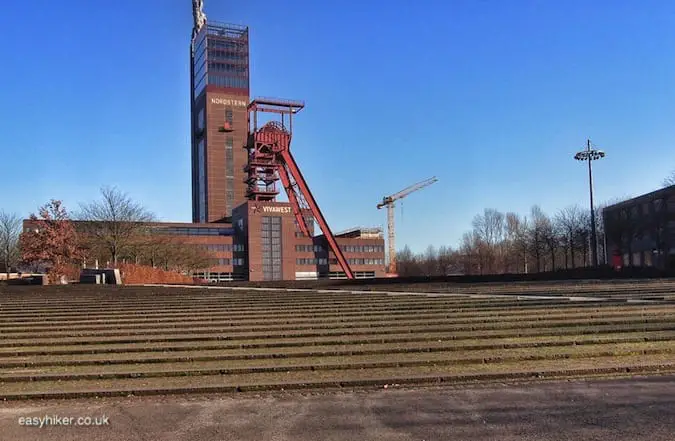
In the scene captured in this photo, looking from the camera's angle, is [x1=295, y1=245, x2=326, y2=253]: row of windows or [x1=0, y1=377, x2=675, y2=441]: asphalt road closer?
[x1=0, y1=377, x2=675, y2=441]: asphalt road

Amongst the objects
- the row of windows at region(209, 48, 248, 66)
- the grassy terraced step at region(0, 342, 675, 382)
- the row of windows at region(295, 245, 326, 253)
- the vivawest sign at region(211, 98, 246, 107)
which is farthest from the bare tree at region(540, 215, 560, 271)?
the row of windows at region(209, 48, 248, 66)

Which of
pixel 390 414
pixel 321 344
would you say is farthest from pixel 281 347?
pixel 390 414

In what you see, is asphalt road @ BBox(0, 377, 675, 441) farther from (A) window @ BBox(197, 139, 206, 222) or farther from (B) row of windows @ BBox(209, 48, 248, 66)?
(B) row of windows @ BBox(209, 48, 248, 66)

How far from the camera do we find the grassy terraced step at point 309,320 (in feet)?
53.4

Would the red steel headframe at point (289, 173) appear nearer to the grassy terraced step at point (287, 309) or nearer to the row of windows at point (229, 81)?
the row of windows at point (229, 81)

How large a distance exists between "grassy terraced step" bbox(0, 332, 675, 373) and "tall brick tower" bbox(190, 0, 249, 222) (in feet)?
442

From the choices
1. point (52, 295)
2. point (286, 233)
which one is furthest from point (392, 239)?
point (52, 295)

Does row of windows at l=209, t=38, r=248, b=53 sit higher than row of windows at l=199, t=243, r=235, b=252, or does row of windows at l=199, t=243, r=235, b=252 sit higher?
row of windows at l=209, t=38, r=248, b=53

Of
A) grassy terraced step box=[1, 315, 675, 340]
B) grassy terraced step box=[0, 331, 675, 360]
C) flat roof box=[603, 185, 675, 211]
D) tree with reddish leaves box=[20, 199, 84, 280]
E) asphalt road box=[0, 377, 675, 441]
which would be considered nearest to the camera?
asphalt road box=[0, 377, 675, 441]

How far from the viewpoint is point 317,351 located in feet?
41.0

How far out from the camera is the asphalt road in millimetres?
7098

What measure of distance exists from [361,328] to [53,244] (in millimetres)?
36038

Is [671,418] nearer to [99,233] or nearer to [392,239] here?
[99,233]

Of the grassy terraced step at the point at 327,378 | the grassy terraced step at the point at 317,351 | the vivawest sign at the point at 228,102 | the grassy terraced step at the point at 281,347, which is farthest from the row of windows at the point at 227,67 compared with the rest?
the grassy terraced step at the point at 327,378
